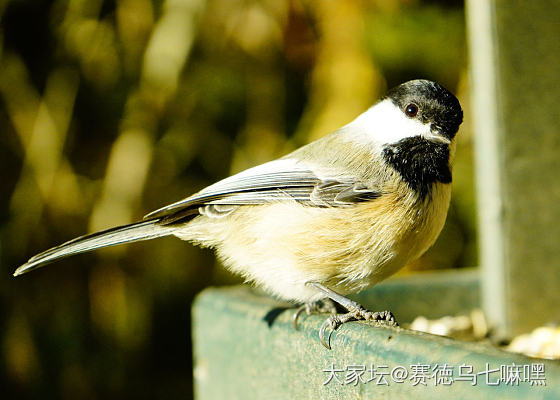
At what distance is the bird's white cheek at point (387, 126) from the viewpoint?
4.26 ft

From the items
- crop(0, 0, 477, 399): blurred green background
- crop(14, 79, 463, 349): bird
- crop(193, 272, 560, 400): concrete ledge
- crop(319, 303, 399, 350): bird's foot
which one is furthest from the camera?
crop(0, 0, 477, 399): blurred green background

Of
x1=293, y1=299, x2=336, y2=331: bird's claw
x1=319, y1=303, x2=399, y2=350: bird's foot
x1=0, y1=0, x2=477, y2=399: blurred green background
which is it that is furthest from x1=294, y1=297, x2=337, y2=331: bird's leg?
x1=0, y1=0, x2=477, y2=399: blurred green background

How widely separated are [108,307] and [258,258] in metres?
1.28

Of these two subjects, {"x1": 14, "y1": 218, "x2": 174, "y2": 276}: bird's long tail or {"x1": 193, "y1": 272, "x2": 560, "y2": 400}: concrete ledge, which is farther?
{"x1": 14, "y1": 218, "x2": 174, "y2": 276}: bird's long tail

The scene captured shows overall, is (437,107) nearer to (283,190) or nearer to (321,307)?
(283,190)


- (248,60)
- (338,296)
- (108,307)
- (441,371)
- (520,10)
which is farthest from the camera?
(248,60)

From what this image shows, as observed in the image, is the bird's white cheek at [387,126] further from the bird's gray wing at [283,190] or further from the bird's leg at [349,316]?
the bird's leg at [349,316]

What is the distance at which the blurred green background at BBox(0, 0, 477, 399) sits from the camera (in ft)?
7.78

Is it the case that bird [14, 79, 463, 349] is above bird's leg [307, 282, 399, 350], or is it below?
above

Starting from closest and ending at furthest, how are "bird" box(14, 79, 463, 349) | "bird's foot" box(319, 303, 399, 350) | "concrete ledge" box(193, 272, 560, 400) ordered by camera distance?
"concrete ledge" box(193, 272, 560, 400), "bird's foot" box(319, 303, 399, 350), "bird" box(14, 79, 463, 349)

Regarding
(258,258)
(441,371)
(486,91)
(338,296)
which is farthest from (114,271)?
(441,371)

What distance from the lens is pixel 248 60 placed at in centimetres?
259

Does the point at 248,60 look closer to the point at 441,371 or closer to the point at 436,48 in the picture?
the point at 436,48

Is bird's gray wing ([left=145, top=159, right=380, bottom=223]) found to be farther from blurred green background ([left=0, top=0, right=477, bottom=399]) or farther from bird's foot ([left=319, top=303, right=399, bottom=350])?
blurred green background ([left=0, top=0, right=477, bottom=399])
